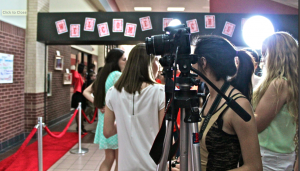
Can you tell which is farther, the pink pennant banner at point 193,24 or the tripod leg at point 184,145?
the pink pennant banner at point 193,24

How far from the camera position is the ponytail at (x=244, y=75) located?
121cm

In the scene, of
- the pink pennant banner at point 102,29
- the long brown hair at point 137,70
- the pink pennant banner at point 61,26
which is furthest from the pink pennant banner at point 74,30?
the long brown hair at point 137,70

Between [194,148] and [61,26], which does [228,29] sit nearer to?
[61,26]

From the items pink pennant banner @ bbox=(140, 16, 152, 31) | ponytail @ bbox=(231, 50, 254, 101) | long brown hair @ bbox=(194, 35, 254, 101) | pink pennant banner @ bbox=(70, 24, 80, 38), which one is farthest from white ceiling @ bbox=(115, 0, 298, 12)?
long brown hair @ bbox=(194, 35, 254, 101)

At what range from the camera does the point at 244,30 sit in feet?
17.3

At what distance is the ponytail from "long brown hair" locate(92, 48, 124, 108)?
4.91ft

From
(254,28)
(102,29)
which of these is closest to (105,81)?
(102,29)

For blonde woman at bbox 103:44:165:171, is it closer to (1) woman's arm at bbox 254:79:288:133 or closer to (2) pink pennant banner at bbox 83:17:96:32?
(1) woman's arm at bbox 254:79:288:133

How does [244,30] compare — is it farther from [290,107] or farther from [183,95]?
[183,95]

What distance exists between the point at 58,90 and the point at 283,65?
6650 mm

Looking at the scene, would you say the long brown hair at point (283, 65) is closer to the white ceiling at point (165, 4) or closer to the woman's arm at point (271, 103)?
the woman's arm at point (271, 103)

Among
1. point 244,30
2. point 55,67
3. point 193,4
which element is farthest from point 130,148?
point 193,4

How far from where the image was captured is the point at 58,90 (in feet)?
22.9

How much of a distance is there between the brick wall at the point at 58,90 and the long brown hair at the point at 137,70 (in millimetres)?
5331
